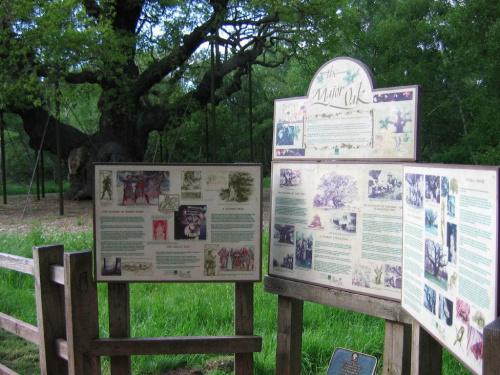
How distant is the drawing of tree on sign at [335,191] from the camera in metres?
3.02

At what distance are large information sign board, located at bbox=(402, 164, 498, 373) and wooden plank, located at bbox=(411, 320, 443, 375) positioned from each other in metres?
0.12

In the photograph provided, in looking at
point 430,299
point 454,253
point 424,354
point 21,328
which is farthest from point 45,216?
point 454,253

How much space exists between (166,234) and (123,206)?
0.29 m

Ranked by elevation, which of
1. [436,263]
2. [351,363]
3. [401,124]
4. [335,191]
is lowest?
[351,363]

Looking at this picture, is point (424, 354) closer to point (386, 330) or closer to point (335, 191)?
point (386, 330)

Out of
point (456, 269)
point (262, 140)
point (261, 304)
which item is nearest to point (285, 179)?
point (456, 269)

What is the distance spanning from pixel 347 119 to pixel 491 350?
81.3 inches

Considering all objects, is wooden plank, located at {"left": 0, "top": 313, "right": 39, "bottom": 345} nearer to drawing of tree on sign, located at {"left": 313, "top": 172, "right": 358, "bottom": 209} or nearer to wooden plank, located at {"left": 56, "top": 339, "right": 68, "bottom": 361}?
wooden plank, located at {"left": 56, "top": 339, "right": 68, "bottom": 361}

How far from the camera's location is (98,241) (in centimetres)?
320

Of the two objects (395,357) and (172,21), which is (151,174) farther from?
(172,21)

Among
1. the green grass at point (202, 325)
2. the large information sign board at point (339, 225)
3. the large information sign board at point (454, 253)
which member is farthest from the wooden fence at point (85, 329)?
the large information sign board at point (454, 253)

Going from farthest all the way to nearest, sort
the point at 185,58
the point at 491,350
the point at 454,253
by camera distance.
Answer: the point at 185,58, the point at 454,253, the point at 491,350

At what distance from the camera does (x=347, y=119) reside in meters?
3.08

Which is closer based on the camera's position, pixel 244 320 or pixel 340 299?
pixel 340 299
